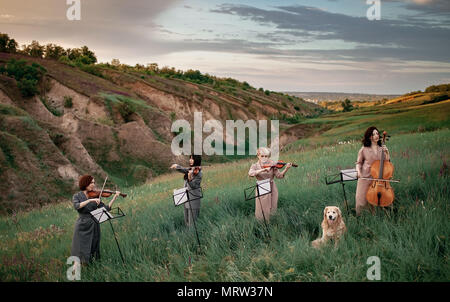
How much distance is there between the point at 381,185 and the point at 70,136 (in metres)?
25.7

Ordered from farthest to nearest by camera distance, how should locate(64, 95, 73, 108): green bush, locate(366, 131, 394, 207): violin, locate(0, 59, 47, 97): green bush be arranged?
locate(64, 95, 73, 108): green bush → locate(0, 59, 47, 97): green bush → locate(366, 131, 394, 207): violin

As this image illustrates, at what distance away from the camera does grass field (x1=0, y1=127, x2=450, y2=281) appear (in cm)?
518

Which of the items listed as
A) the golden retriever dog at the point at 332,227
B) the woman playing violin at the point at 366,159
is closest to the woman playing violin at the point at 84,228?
the golden retriever dog at the point at 332,227

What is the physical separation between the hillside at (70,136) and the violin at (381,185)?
735 inches

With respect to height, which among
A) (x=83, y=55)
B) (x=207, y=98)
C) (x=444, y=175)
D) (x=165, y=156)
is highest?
(x=83, y=55)

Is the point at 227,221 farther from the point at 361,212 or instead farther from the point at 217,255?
the point at 361,212

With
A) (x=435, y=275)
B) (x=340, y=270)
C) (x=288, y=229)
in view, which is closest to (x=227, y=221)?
(x=288, y=229)

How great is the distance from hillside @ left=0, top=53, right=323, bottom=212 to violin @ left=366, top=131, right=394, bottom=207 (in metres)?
18.7

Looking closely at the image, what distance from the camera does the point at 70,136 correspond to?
88.4ft

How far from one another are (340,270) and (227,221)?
3567 millimetres

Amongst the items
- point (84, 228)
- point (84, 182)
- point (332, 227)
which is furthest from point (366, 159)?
point (84, 228)

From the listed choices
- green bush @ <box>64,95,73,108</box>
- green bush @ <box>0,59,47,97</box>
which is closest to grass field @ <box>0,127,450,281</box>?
green bush @ <box>64,95,73,108</box>

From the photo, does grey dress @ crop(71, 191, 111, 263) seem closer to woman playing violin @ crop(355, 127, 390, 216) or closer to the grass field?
the grass field
